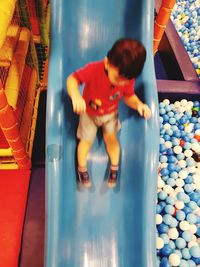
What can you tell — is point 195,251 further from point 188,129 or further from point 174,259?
point 188,129

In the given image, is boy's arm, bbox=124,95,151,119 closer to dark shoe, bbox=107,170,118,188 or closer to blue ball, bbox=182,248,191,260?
dark shoe, bbox=107,170,118,188

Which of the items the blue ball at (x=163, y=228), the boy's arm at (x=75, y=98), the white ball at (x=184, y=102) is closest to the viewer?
the boy's arm at (x=75, y=98)

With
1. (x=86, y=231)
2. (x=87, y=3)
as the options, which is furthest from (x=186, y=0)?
(x=86, y=231)

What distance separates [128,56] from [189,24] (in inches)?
86.7

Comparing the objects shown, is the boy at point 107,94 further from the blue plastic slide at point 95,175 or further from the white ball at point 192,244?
the white ball at point 192,244

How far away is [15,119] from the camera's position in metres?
1.35

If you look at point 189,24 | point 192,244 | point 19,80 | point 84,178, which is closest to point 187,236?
point 192,244

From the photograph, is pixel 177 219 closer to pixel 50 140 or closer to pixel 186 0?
pixel 50 140

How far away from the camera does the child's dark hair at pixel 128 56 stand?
2.99 ft

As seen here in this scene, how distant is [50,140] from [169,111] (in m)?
1.13

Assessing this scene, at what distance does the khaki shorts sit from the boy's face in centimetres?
21

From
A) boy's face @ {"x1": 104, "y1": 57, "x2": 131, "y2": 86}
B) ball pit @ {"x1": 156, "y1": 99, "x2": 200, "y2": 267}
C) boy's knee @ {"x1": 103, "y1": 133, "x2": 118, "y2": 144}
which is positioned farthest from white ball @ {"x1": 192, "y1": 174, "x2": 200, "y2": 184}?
boy's face @ {"x1": 104, "y1": 57, "x2": 131, "y2": 86}

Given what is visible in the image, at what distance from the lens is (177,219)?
1590mm

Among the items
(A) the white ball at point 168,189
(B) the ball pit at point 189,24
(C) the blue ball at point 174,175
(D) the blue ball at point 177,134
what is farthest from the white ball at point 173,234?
(B) the ball pit at point 189,24
